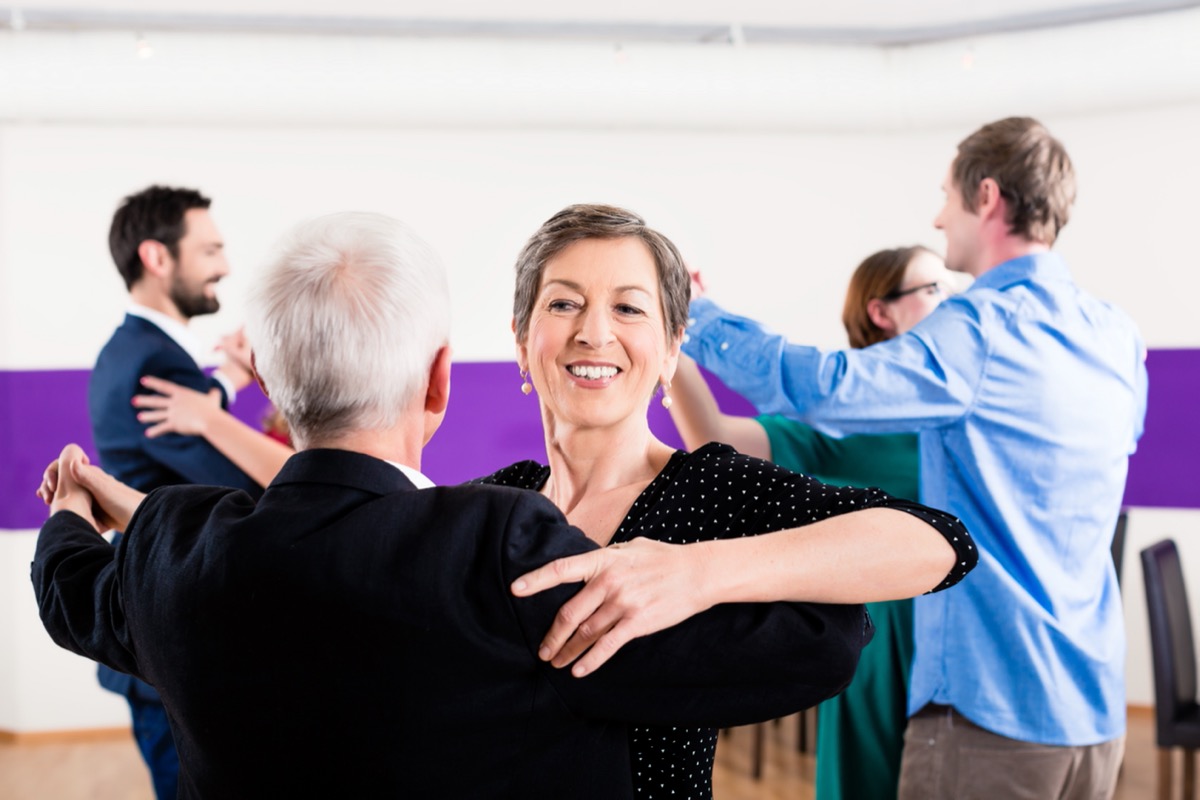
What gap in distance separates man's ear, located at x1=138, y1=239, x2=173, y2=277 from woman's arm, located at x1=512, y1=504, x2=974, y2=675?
289cm

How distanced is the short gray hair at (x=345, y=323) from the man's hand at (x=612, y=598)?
0.26 m

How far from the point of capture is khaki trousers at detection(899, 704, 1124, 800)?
95.3 inches

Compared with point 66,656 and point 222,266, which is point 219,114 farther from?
point 66,656

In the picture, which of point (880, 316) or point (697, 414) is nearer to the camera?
point (697, 414)

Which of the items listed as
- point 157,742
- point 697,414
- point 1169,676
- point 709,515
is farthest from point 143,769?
point 709,515

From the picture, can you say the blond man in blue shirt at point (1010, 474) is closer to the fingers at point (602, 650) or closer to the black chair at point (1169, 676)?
the fingers at point (602, 650)

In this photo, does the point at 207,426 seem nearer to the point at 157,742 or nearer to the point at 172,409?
the point at 172,409

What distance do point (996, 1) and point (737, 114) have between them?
124cm

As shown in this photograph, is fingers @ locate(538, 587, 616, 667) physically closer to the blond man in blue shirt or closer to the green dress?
the blond man in blue shirt

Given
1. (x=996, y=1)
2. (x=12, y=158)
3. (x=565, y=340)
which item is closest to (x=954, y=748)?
(x=565, y=340)

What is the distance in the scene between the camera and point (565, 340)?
1780mm

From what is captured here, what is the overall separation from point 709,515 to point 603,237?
0.47 m

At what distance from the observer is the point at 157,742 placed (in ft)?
10.8

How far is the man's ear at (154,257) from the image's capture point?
145 inches
